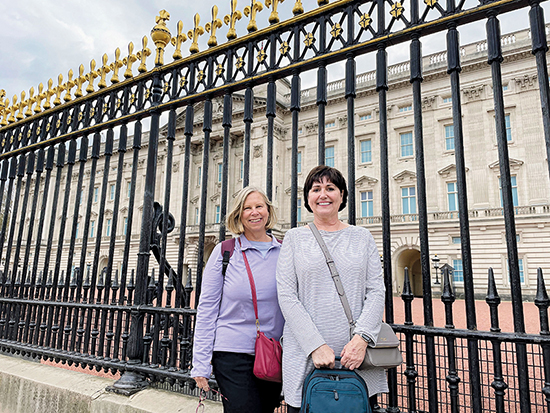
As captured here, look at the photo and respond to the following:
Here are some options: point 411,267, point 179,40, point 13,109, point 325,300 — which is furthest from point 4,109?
point 411,267

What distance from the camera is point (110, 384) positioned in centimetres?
303

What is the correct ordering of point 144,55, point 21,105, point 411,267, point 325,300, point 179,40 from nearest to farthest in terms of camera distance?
1. point 325,300
2. point 179,40
3. point 144,55
4. point 21,105
5. point 411,267

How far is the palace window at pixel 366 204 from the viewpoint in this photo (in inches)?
847

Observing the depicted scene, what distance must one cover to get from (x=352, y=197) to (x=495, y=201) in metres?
19.9

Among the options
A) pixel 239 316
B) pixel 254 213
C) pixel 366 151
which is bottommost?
pixel 239 316

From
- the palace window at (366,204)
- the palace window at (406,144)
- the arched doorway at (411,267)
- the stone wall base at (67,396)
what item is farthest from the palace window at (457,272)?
the stone wall base at (67,396)

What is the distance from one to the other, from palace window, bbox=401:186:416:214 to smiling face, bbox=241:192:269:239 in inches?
806

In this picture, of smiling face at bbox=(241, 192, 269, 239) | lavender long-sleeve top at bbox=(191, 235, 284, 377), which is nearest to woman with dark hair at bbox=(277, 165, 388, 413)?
lavender long-sleeve top at bbox=(191, 235, 284, 377)

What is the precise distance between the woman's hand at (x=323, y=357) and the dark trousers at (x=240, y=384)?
1.46 ft

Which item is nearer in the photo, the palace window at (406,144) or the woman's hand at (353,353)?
the woman's hand at (353,353)

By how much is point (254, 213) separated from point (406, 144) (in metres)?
20.0

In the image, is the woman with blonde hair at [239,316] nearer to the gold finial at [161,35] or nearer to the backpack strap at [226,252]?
the backpack strap at [226,252]

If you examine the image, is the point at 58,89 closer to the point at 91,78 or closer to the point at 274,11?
the point at 91,78

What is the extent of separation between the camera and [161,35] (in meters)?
3.45
